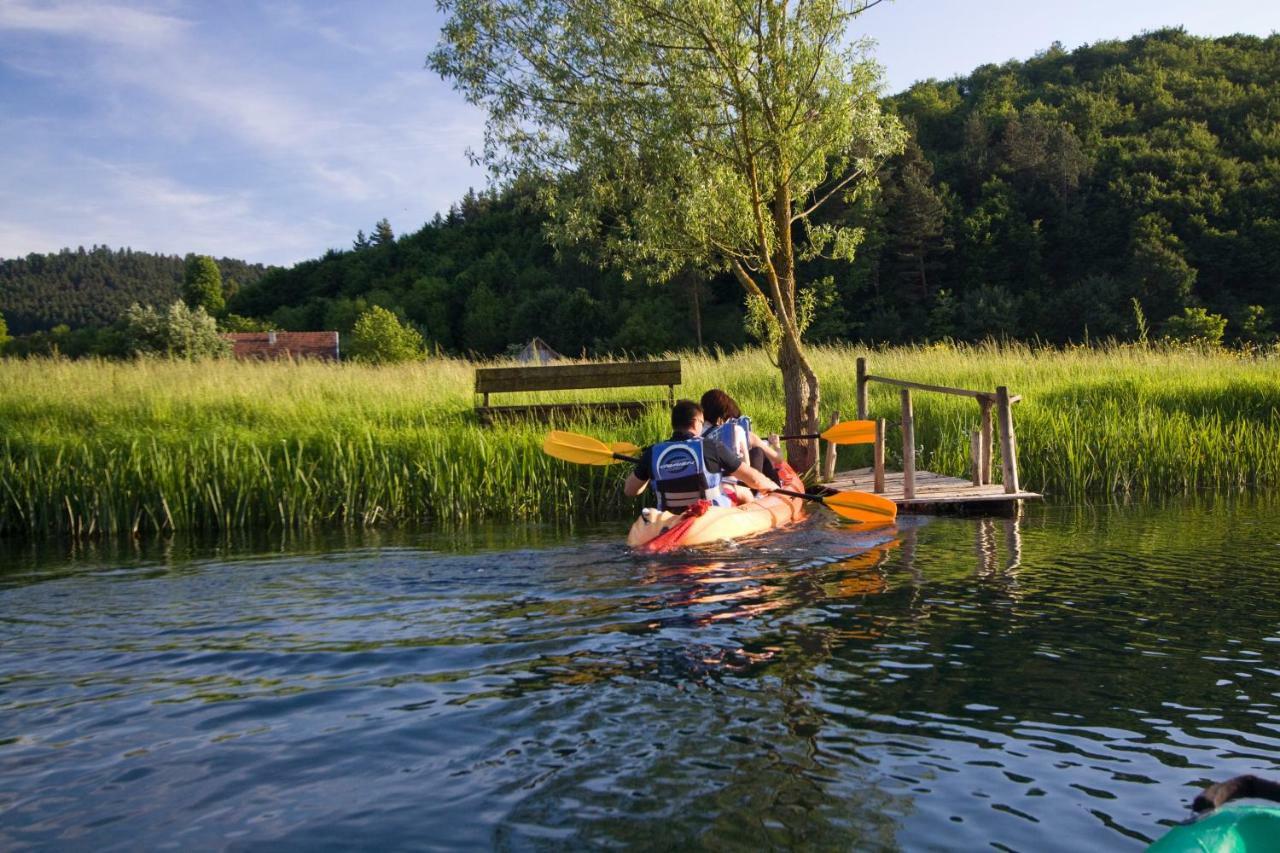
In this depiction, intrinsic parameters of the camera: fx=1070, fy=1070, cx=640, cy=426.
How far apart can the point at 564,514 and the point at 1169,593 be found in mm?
7026

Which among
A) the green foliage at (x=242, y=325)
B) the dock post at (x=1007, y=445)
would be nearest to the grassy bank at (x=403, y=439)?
the dock post at (x=1007, y=445)

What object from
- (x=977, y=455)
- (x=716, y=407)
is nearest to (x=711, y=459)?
(x=716, y=407)

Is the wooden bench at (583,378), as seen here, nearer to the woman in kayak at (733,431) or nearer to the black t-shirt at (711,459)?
the woman in kayak at (733,431)

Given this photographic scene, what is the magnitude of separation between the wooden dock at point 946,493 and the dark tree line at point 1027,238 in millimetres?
32125

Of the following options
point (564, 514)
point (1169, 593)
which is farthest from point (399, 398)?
point (1169, 593)

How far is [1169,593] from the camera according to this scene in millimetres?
7133

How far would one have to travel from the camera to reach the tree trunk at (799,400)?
42.3 ft

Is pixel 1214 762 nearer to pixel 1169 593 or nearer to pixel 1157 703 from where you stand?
pixel 1157 703

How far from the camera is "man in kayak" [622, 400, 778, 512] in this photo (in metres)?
9.10

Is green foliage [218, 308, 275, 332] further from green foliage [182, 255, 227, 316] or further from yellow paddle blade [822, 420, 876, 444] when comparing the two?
yellow paddle blade [822, 420, 876, 444]

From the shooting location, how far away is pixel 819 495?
10023mm

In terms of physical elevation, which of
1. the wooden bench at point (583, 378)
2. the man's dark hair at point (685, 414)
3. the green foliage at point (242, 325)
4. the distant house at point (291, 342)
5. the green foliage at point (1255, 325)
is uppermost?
the green foliage at point (242, 325)

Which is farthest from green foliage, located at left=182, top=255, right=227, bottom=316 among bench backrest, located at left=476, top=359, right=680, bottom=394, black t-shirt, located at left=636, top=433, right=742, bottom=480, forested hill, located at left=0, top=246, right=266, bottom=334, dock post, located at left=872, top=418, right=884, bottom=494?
black t-shirt, located at left=636, top=433, right=742, bottom=480

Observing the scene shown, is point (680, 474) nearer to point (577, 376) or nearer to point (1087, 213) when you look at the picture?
point (577, 376)
